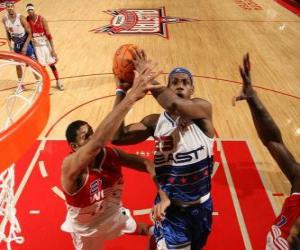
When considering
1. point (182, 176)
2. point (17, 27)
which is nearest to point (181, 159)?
point (182, 176)

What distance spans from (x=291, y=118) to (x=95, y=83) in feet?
14.0

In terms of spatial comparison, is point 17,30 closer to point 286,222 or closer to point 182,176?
point 182,176

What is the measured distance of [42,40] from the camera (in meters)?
7.59

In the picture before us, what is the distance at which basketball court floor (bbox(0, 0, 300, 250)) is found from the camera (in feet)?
14.5

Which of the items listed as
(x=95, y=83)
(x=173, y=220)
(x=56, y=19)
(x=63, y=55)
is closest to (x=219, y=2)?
(x=56, y=19)

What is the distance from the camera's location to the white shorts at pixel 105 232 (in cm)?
314

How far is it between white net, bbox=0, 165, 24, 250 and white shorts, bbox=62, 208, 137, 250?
704 millimetres

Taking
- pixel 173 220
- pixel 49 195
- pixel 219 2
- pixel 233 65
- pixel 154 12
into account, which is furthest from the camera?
pixel 219 2

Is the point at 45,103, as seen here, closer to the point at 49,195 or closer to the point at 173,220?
the point at 173,220

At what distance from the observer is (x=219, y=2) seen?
15555mm

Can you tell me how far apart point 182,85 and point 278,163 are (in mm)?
924

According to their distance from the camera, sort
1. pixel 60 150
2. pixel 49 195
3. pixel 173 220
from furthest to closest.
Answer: pixel 60 150, pixel 49 195, pixel 173 220

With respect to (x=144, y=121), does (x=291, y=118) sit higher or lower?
lower

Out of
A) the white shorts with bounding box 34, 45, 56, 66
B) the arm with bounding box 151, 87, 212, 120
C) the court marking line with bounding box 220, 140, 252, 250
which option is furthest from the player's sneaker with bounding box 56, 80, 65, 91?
the arm with bounding box 151, 87, 212, 120
